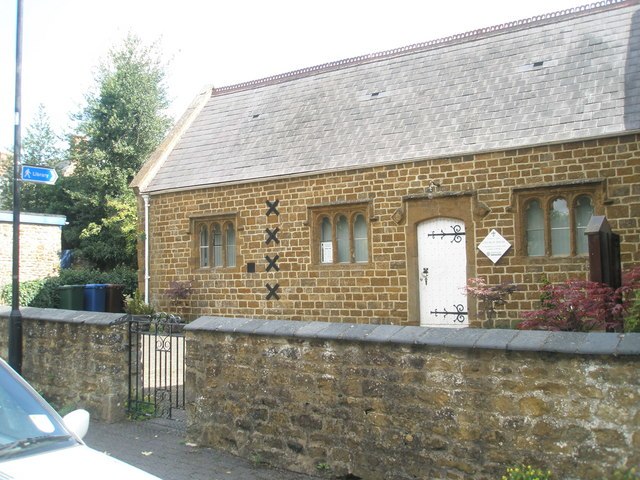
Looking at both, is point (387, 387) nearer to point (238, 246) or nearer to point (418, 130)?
point (418, 130)

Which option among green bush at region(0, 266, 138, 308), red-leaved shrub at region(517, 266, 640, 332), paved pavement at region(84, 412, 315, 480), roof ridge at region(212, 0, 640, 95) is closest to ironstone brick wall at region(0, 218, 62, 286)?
green bush at region(0, 266, 138, 308)

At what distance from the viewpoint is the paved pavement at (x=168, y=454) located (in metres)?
6.47

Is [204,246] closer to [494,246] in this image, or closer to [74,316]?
[494,246]

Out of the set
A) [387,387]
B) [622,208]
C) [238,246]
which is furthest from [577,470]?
[238,246]

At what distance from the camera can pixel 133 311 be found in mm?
18562

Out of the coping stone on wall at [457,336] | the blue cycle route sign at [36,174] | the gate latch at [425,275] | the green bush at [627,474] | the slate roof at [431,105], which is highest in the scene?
the slate roof at [431,105]

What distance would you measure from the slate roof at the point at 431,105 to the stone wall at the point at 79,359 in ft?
25.9

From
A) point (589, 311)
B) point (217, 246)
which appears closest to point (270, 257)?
point (217, 246)

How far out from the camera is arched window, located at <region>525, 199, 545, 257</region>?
1348 centimetres

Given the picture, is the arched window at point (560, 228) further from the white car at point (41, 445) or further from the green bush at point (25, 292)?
the green bush at point (25, 292)

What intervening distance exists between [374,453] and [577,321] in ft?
8.63

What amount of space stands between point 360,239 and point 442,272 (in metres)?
2.23

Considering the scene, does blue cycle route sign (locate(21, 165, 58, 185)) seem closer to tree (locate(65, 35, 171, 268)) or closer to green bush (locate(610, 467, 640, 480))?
green bush (locate(610, 467, 640, 480))

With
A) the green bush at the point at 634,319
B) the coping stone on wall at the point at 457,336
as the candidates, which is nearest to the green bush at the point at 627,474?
the coping stone on wall at the point at 457,336
